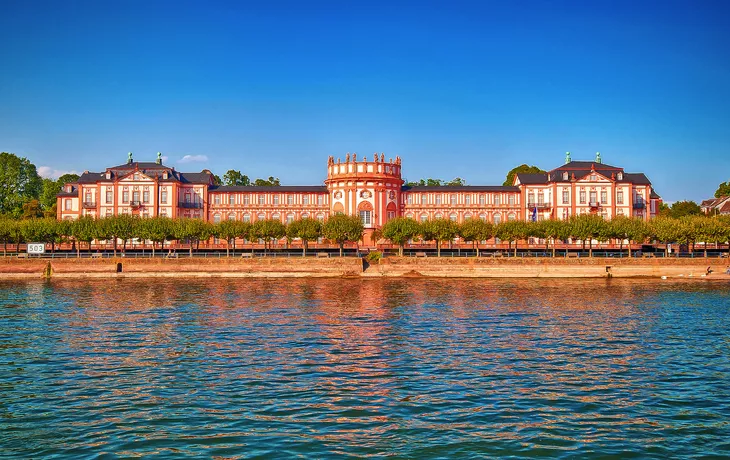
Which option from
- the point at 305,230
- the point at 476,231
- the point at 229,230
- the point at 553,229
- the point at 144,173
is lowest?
the point at 476,231

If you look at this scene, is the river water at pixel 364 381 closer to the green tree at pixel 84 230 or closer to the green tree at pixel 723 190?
the green tree at pixel 84 230

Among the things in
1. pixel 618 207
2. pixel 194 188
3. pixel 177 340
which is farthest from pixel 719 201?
pixel 177 340

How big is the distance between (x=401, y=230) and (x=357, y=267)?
33.8 feet

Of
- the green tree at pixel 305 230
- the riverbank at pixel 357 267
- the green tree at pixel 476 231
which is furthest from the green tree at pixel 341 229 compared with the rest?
the green tree at pixel 476 231

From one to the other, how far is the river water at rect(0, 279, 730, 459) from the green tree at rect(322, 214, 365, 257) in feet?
118

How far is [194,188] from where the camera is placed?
318 feet

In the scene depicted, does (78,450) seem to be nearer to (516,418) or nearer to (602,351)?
(516,418)

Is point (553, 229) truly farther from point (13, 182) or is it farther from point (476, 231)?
point (13, 182)

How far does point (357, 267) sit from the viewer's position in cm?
6988

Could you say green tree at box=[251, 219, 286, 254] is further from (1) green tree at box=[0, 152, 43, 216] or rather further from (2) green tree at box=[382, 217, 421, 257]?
(1) green tree at box=[0, 152, 43, 216]

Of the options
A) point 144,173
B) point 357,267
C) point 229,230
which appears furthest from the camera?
point 144,173

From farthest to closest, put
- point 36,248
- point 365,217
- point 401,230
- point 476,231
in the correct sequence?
point 365,217, point 476,231, point 401,230, point 36,248

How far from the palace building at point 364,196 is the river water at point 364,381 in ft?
166

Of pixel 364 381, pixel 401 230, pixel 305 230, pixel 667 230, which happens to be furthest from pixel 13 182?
pixel 364 381
